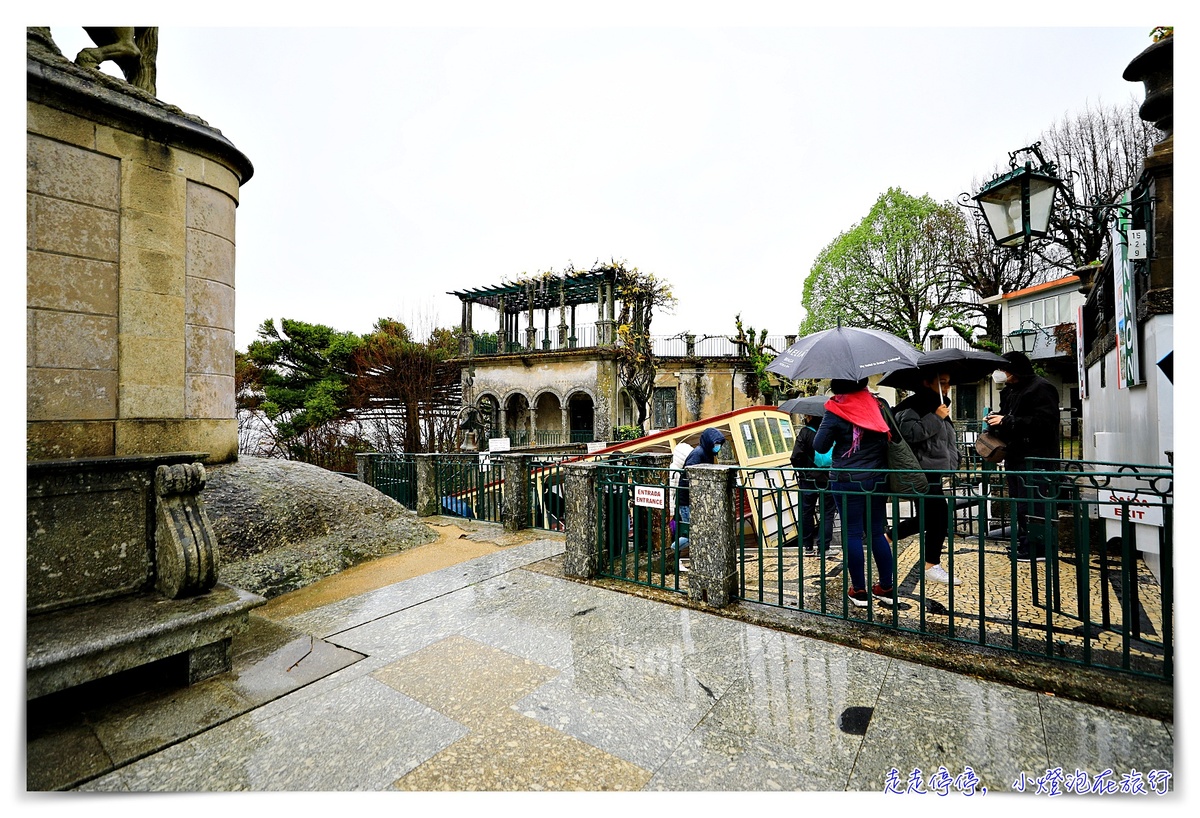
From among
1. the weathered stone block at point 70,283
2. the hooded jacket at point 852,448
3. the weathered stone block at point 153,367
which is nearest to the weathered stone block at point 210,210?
the weathered stone block at point 70,283

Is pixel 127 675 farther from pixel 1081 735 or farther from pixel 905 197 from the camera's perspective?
pixel 905 197

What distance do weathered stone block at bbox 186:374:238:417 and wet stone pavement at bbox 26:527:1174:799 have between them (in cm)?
232

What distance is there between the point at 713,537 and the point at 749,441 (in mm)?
4438

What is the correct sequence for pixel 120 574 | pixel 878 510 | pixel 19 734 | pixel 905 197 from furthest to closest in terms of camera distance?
pixel 905 197 → pixel 878 510 → pixel 120 574 → pixel 19 734

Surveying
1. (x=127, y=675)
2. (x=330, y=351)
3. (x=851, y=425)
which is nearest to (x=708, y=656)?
(x=851, y=425)

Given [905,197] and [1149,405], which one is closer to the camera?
[1149,405]

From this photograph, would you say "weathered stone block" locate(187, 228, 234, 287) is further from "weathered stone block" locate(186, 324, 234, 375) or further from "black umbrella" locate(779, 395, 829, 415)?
"black umbrella" locate(779, 395, 829, 415)

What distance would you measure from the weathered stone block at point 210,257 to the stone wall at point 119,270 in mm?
16

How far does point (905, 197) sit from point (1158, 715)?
27.2 metres

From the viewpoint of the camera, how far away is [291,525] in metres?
5.45

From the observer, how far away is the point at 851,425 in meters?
3.98

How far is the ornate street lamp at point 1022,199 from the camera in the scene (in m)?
4.63

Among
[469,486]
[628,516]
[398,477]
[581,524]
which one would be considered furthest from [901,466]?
[398,477]

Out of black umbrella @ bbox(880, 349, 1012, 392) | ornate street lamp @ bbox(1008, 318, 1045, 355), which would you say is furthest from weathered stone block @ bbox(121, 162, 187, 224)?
ornate street lamp @ bbox(1008, 318, 1045, 355)
